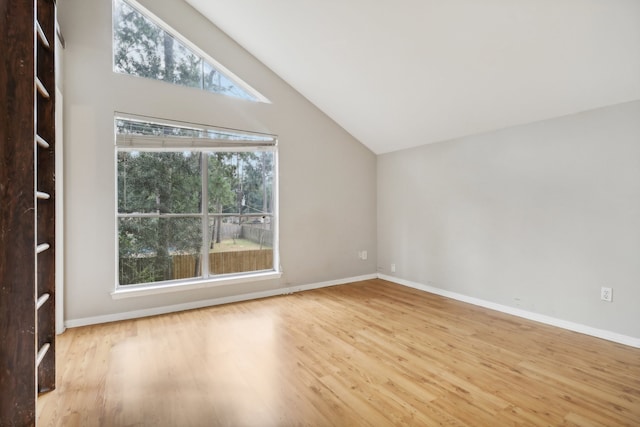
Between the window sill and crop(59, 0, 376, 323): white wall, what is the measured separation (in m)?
0.07

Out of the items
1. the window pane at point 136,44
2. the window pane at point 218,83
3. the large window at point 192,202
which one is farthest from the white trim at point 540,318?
the window pane at point 136,44

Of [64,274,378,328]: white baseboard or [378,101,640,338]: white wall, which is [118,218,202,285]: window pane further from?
[378,101,640,338]: white wall

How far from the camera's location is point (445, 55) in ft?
9.32

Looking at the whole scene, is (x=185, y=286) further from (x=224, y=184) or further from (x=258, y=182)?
(x=258, y=182)

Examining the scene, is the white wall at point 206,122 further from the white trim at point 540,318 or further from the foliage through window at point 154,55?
the white trim at point 540,318

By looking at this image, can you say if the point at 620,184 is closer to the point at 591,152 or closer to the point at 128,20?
the point at 591,152

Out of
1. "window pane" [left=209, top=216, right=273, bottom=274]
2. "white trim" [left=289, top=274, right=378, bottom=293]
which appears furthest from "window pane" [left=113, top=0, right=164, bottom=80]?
"white trim" [left=289, top=274, right=378, bottom=293]

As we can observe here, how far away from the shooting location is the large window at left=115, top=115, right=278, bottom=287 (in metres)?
3.32

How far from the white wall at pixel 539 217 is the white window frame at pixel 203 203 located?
Answer: 1.98 meters

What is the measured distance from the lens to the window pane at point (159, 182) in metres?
3.30

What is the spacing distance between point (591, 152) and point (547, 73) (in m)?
0.88

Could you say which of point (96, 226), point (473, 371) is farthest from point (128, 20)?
point (473, 371)

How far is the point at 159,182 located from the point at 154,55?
1418mm

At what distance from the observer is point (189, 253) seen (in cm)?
364
